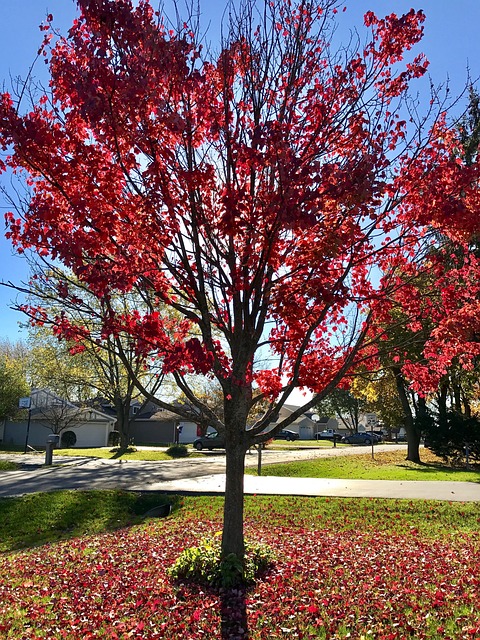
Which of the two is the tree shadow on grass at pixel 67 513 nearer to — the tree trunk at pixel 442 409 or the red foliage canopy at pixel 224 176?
the red foliage canopy at pixel 224 176

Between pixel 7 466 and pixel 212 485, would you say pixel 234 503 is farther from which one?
pixel 7 466

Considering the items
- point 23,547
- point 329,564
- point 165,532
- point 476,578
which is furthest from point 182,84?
point 23,547

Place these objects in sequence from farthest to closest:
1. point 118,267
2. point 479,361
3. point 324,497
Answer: point 479,361
point 324,497
point 118,267

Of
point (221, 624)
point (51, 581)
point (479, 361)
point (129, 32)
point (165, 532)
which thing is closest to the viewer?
point (221, 624)

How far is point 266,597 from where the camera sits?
485cm

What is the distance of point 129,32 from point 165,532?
23.7 ft

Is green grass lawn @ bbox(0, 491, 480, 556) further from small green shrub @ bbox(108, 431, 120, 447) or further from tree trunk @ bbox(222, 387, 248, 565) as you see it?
small green shrub @ bbox(108, 431, 120, 447)

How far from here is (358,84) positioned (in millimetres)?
5457

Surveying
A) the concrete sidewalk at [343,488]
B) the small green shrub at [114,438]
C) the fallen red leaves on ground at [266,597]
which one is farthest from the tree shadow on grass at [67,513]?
the small green shrub at [114,438]

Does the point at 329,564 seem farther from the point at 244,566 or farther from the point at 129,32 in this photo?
the point at 129,32

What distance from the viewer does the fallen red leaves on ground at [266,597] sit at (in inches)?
166

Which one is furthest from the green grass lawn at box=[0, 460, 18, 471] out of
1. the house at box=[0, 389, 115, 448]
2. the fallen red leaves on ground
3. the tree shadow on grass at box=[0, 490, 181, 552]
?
the house at box=[0, 389, 115, 448]

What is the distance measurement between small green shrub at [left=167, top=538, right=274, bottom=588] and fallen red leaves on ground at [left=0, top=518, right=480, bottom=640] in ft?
0.44

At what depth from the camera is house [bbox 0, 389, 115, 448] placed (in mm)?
37531
